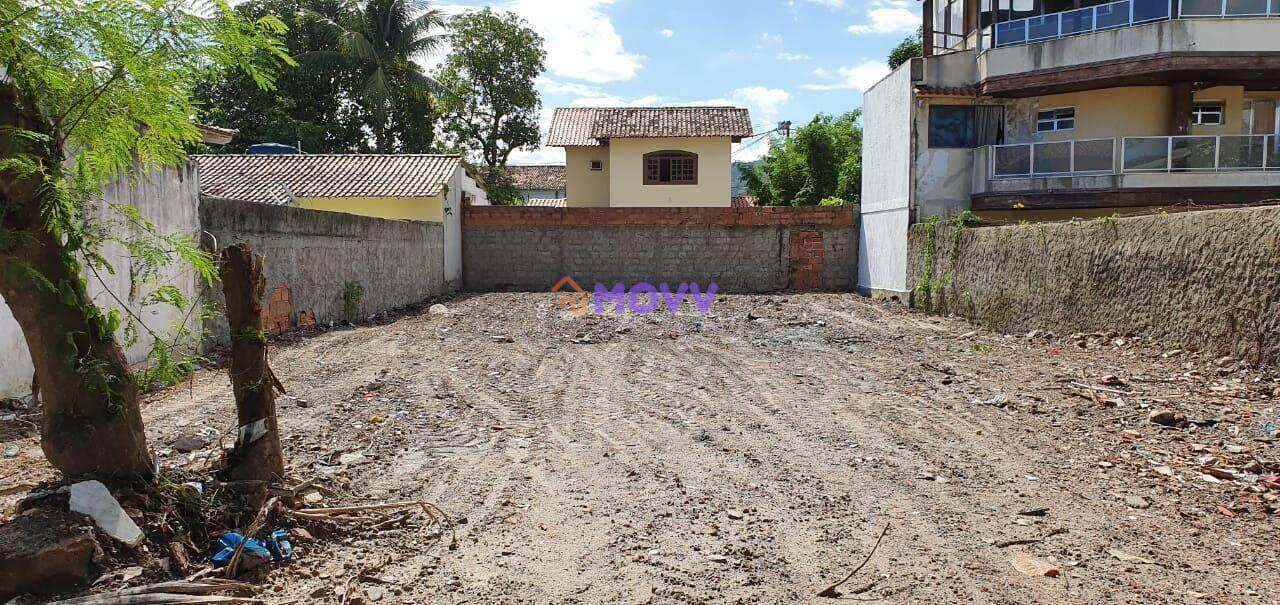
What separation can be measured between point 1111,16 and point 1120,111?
7.07 feet

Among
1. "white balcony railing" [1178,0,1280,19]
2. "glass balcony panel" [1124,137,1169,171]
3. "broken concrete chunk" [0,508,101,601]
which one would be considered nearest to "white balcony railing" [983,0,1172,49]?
"white balcony railing" [1178,0,1280,19]

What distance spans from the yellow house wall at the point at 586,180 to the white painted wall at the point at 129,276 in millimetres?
22341

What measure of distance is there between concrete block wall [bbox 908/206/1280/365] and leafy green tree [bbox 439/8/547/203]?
22.3 metres

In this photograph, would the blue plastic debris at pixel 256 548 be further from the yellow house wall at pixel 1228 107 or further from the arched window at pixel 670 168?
the arched window at pixel 670 168

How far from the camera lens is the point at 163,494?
136 inches

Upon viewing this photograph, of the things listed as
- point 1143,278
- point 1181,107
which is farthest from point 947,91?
point 1143,278

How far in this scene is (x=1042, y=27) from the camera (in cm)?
1641

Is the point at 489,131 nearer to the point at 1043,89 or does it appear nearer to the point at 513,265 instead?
the point at 513,265

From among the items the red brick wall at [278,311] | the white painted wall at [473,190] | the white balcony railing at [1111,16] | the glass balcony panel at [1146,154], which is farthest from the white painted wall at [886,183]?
the red brick wall at [278,311]

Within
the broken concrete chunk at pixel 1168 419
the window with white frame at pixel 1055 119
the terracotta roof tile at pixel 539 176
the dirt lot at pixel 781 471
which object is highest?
the terracotta roof tile at pixel 539 176

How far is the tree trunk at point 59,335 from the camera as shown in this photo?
3.08 metres

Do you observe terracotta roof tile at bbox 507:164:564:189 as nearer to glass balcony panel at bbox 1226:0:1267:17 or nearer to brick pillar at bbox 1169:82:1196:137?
brick pillar at bbox 1169:82:1196:137

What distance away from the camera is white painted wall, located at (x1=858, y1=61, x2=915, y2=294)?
17.0 metres

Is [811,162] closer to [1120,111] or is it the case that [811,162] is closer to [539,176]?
[1120,111]
